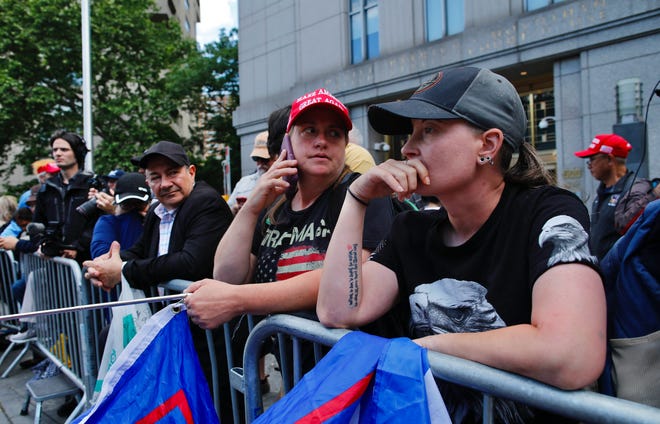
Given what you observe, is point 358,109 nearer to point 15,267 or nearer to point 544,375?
point 15,267

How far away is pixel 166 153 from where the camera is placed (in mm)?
3279

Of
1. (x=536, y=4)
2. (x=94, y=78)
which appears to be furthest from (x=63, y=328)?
(x=94, y=78)

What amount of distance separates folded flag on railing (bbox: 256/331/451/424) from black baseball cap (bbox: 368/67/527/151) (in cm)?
71

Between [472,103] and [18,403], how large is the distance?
4868 mm

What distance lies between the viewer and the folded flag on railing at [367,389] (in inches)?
52.4

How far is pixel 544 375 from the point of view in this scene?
1.23 metres

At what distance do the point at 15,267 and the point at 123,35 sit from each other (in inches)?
770

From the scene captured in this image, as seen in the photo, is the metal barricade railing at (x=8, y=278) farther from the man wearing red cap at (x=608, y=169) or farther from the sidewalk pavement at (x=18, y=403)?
the man wearing red cap at (x=608, y=169)

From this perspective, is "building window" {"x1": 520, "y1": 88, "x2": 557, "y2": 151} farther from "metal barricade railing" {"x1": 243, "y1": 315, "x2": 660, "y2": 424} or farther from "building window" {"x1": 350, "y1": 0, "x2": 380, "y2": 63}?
"metal barricade railing" {"x1": 243, "y1": 315, "x2": 660, "y2": 424}

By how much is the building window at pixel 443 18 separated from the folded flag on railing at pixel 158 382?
45.8 feet

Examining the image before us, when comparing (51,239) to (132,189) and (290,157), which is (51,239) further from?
(290,157)

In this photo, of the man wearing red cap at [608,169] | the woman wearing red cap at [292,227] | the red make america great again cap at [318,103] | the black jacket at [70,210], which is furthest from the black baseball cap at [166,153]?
the man wearing red cap at [608,169]

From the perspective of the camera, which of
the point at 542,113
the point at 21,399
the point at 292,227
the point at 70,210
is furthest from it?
the point at 542,113

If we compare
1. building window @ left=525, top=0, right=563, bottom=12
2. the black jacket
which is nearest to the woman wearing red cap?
the black jacket
